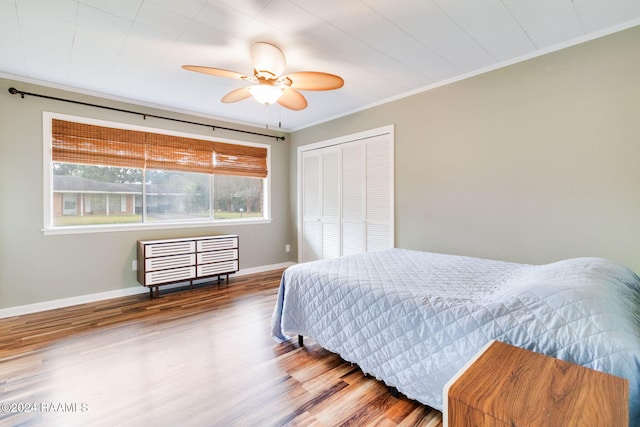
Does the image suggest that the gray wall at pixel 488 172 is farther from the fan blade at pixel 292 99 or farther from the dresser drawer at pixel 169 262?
the fan blade at pixel 292 99

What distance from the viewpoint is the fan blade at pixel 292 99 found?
2.51m

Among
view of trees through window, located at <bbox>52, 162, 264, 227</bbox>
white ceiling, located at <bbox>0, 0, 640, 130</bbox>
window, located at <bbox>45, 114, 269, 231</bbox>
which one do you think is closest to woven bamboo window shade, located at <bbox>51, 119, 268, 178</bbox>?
window, located at <bbox>45, 114, 269, 231</bbox>

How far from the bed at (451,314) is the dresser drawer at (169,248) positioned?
2.00 metres

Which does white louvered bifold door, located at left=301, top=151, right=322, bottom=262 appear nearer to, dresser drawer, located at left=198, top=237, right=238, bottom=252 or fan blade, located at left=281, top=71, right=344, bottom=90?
dresser drawer, located at left=198, top=237, right=238, bottom=252

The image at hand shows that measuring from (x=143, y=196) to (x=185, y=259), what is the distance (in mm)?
1026

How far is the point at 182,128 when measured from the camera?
162 inches

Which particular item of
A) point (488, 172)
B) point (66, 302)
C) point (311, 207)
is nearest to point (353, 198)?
point (311, 207)

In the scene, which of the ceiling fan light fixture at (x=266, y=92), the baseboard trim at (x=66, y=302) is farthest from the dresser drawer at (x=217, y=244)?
the ceiling fan light fixture at (x=266, y=92)

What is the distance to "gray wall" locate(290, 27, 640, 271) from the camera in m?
2.17

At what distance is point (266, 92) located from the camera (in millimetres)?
2314

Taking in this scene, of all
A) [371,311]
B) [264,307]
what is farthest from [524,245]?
[264,307]

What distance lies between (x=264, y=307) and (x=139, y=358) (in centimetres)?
130

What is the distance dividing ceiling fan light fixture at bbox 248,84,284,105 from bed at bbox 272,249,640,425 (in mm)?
1411

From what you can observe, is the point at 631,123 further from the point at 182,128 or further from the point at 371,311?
the point at 182,128
